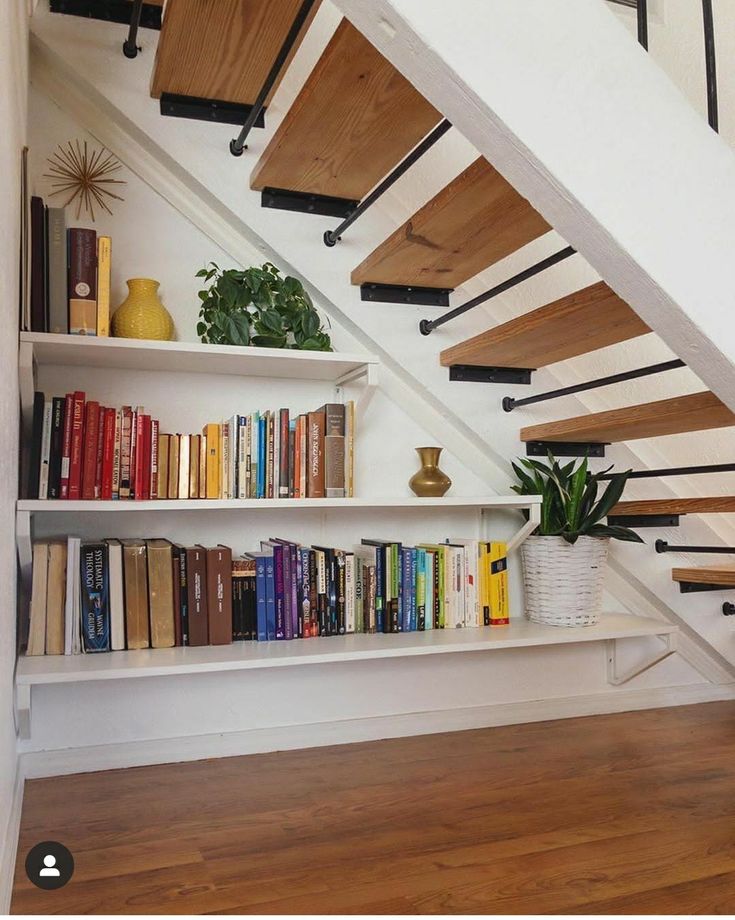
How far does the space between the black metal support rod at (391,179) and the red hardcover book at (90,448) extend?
30.0 inches

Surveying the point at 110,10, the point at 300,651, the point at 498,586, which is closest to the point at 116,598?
the point at 300,651

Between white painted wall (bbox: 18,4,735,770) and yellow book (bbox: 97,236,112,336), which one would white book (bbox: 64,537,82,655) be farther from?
yellow book (bbox: 97,236,112,336)

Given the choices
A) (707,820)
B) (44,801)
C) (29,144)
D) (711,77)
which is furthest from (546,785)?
(29,144)

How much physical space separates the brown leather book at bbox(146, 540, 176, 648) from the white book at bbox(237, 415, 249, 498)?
230 mm

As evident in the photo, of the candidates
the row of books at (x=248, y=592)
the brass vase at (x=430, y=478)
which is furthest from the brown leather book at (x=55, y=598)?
the brass vase at (x=430, y=478)

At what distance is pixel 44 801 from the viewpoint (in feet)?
5.78

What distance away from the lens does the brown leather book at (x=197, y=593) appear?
1.99 meters

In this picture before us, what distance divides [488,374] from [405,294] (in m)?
0.34

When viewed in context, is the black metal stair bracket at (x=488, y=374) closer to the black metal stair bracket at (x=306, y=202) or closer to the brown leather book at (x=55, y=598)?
the black metal stair bracket at (x=306, y=202)

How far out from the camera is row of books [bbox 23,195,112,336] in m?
1.84

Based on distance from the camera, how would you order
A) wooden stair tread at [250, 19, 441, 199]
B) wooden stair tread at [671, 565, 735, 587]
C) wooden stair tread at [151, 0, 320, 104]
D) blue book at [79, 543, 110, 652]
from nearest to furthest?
wooden stair tread at [250, 19, 441, 199] < wooden stair tread at [151, 0, 320, 104] < blue book at [79, 543, 110, 652] < wooden stair tread at [671, 565, 735, 587]

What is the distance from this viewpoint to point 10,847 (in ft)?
4.68

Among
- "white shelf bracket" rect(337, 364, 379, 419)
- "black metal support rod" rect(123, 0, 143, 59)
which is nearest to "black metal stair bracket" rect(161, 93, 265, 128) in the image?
"black metal support rod" rect(123, 0, 143, 59)

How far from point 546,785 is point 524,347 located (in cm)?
105
